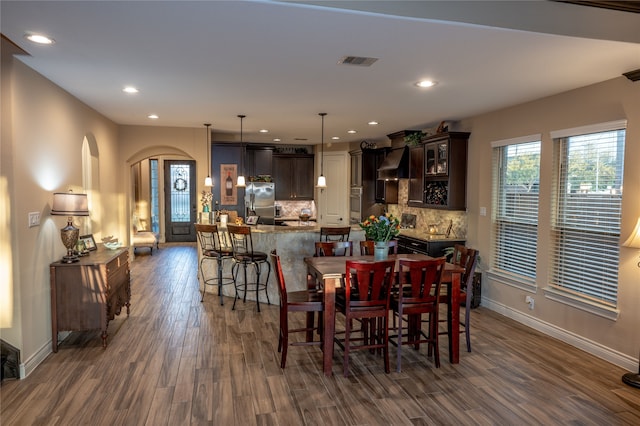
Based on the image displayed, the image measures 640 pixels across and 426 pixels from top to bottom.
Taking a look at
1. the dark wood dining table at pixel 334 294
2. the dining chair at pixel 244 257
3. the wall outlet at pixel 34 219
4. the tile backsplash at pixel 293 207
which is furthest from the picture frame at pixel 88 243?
the tile backsplash at pixel 293 207

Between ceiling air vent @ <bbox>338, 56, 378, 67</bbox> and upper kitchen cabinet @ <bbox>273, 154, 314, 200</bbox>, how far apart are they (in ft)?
21.8

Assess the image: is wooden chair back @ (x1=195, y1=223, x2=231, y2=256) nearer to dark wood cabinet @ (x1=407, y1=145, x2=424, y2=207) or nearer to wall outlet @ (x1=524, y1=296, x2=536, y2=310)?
dark wood cabinet @ (x1=407, y1=145, x2=424, y2=207)

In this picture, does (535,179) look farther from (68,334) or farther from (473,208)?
(68,334)

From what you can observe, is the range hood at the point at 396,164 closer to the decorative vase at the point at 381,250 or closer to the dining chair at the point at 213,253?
the dining chair at the point at 213,253

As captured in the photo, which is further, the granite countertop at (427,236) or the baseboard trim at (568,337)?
the granite countertop at (427,236)

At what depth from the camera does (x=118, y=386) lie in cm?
332

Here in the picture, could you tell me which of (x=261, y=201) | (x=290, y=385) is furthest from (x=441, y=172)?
(x=261, y=201)

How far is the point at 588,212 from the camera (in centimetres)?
423

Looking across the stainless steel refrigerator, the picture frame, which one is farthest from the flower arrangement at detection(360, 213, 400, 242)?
the stainless steel refrigerator

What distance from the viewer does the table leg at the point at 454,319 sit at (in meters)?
3.81

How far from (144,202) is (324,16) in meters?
9.96

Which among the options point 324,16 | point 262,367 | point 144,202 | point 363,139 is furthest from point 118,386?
point 144,202

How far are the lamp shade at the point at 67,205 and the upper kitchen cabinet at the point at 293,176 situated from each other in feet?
20.4

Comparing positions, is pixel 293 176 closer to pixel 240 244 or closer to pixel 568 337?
pixel 240 244
